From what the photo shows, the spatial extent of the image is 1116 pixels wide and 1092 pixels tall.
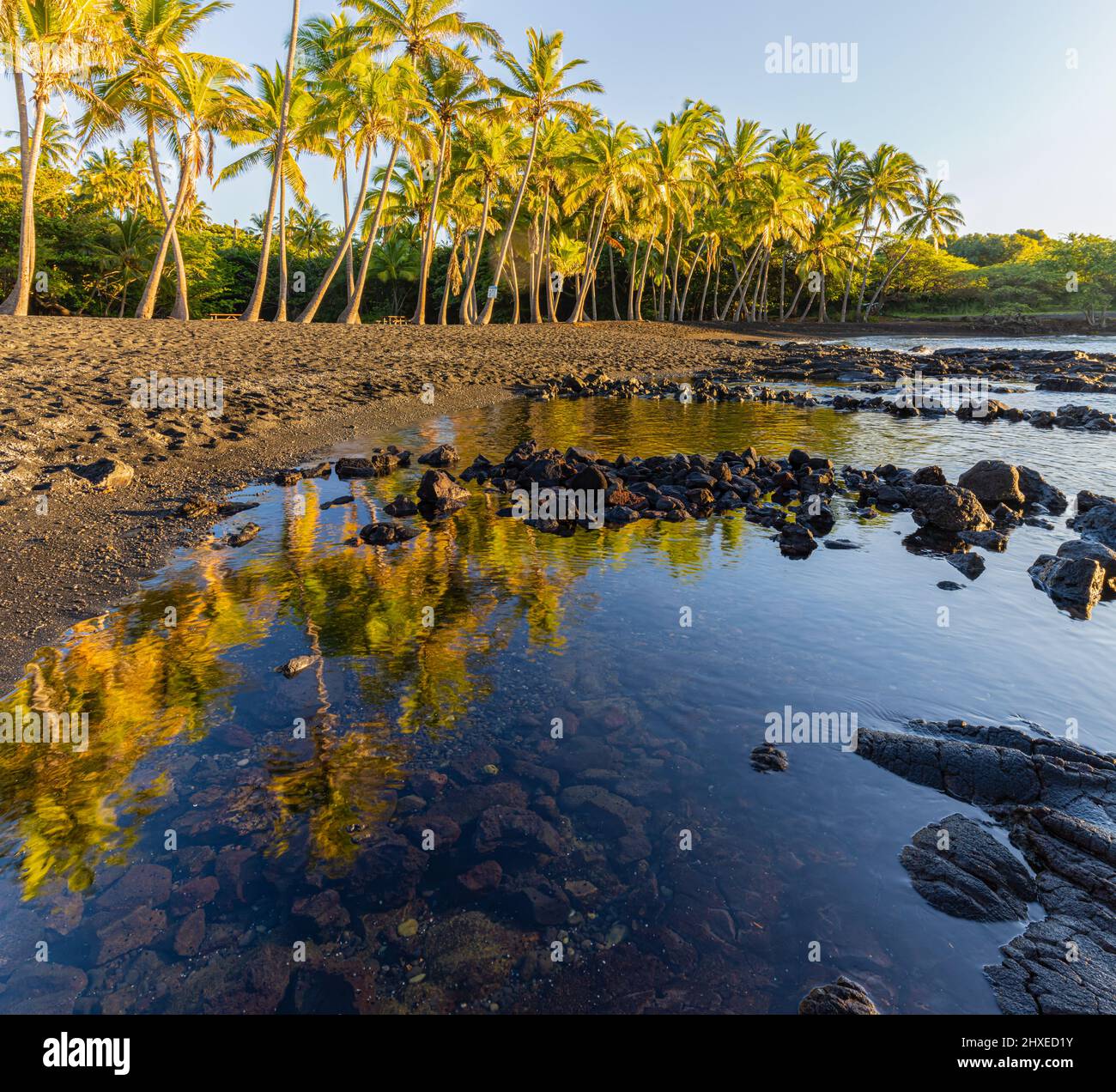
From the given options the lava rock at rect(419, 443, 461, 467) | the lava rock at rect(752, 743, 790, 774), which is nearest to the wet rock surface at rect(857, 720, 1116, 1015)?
the lava rock at rect(752, 743, 790, 774)

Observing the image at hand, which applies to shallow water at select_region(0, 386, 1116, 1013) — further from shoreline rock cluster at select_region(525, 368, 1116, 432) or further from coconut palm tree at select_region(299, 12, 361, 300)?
coconut palm tree at select_region(299, 12, 361, 300)

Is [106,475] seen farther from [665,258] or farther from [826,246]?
[826,246]

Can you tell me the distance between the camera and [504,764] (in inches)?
225

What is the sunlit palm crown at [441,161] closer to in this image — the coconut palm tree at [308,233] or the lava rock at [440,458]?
the coconut palm tree at [308,233]

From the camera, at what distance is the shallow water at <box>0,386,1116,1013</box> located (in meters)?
3.93

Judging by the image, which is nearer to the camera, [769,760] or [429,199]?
[769,760]

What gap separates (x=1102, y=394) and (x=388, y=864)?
3821 cm

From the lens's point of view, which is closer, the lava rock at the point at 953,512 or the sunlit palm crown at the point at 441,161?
the lava rock at the point at 953,512

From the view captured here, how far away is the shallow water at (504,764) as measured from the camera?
12.9ft

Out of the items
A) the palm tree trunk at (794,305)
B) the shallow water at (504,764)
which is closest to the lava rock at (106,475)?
the shallow water at (504,764)

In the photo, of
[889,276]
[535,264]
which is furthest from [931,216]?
[535,264]
